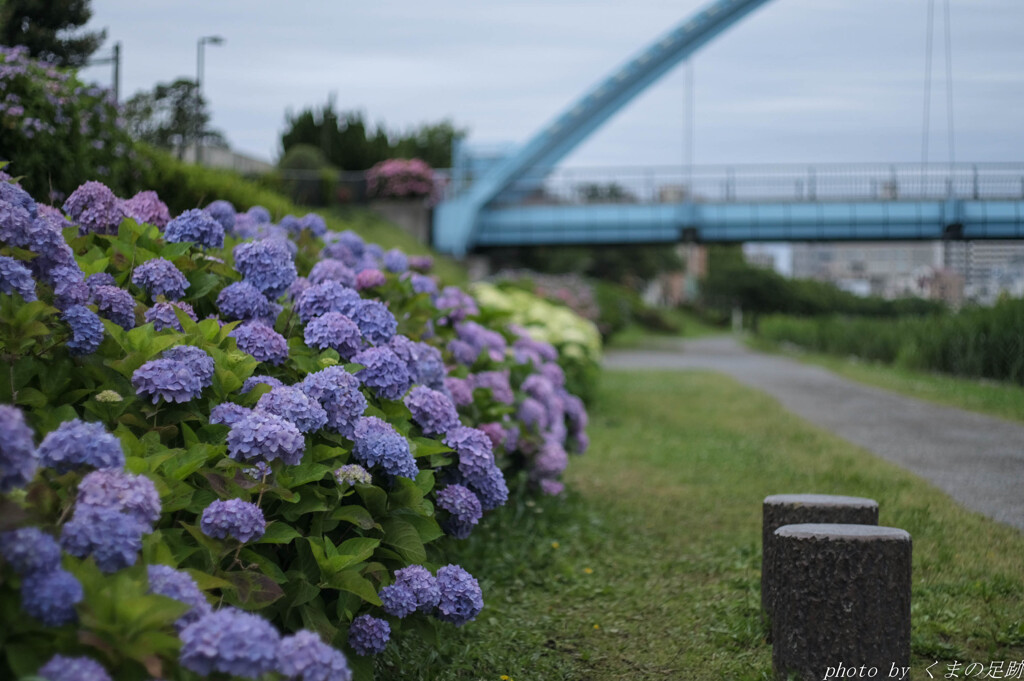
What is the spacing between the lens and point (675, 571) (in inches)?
175

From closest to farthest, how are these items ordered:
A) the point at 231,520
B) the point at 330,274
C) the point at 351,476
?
1. the point at 231,520
2. the point at 351,476
3. the point at 330,274

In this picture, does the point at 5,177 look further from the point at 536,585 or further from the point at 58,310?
the point at 536,585

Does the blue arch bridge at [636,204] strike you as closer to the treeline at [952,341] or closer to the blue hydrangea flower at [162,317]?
the treeline at [952,341]

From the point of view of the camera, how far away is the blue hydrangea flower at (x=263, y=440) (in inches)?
87.5

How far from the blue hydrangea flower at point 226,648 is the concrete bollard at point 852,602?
174 centimetres

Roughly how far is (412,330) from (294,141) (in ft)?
109

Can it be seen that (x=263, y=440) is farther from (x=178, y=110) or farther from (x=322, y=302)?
(x=178, y=110)

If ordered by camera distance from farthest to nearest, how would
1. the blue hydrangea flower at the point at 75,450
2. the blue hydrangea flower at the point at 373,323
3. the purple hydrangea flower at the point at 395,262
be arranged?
the purple hydrangea flower at the point at 395,262, the blue hydrangea flower at the point at 373,323, the blue hydrangea flower at the point at 75,450

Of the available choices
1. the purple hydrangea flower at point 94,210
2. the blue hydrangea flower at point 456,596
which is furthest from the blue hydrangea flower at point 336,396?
the purple hydrangea flower at point 94,210

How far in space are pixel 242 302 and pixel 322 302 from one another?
9.9 inches

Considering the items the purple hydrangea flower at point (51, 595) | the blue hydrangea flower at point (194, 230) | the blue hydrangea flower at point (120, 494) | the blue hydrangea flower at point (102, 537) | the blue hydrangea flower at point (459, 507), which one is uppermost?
the blue hydrangea flower at point (194, 230)

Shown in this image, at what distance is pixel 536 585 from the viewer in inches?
168

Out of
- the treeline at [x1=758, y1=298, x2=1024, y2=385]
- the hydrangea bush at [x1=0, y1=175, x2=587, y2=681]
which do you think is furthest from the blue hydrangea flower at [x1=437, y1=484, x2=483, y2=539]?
the treeline at [x1=758, y1=298, x2=1024, y2=385]

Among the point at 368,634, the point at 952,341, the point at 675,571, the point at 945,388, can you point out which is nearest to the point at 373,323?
the point at 368,634
